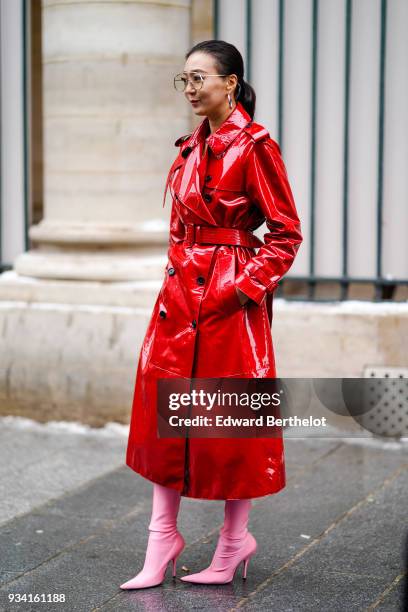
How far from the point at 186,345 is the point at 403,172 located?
294 centimetres

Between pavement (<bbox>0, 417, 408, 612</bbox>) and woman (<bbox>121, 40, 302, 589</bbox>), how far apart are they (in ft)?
0.93

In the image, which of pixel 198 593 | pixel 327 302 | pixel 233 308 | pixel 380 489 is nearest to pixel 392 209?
pixel 327 302

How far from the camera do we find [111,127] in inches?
253

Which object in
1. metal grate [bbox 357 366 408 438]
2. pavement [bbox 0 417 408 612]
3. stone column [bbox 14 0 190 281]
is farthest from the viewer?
stone column [bbox 14 0 190 281]

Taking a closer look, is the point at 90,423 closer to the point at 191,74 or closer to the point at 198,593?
the point at 198,593

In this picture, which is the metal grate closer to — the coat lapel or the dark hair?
the coat lapel

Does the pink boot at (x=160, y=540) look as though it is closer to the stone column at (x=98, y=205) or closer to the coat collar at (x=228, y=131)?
the coat collar at (x=228, y=131)

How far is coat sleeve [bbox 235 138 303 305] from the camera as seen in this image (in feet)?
12.6

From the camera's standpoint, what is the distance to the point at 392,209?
6.42 m

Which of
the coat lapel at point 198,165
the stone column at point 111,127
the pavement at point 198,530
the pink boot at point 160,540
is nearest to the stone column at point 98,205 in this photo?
the stone column at point 111,127

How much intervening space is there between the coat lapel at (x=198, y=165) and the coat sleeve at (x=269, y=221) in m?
0.11

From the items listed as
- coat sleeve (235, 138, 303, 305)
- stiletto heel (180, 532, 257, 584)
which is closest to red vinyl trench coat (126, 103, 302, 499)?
coat sleeve (235, 138, 303, 305)

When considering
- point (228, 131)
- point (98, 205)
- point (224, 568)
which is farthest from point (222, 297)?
point (98, 205)

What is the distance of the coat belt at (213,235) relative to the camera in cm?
395
